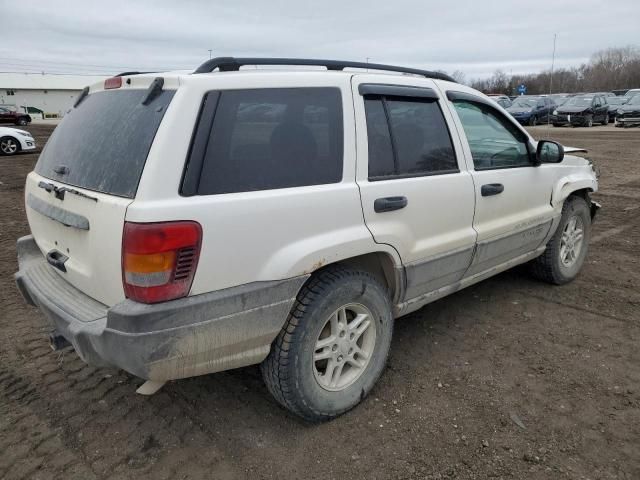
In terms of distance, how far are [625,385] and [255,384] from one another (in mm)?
2308

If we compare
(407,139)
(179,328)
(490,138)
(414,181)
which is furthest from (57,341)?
(490,138)

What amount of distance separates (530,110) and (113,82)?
30267mm

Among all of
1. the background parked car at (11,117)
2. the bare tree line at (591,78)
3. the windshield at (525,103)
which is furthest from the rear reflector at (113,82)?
the bare tree line at (591,78)

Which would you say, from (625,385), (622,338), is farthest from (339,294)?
(622,338)

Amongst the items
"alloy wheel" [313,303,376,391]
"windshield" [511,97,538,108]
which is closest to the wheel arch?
"alloy wheel" [313,303,376,391]

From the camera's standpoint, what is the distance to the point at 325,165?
2.67 m

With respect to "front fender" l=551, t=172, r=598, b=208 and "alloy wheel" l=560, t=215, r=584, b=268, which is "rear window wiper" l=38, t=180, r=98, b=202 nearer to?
"front fender" l=551, t=172, r=598, b=208

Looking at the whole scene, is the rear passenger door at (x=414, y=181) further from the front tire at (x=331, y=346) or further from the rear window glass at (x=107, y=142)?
the rear window glass at (x=107, y=142)

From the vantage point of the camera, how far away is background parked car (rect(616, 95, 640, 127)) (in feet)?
86.9

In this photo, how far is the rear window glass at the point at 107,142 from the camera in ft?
7.54

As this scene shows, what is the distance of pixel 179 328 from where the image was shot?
2.21 m

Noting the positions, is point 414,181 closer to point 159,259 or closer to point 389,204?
point 389,204

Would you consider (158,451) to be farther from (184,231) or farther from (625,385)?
(625,385)

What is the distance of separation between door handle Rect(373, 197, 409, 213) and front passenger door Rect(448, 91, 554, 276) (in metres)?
0.81
